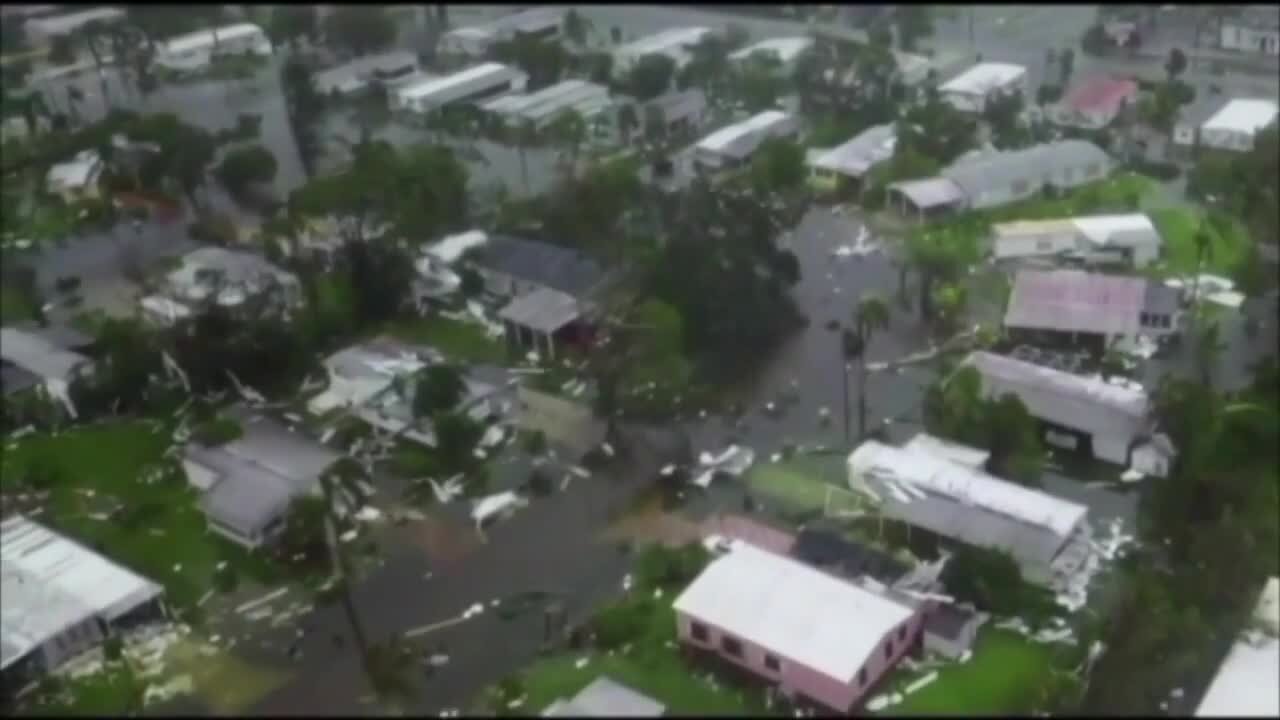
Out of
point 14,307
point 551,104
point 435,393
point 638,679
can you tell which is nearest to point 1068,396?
point 638,679

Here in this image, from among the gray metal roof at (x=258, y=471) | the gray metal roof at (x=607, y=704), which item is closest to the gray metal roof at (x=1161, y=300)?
the gray metal roof at (x=607, y=704)

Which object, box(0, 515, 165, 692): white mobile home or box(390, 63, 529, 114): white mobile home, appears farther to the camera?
box(390, 63, 529, 114): white mobile home

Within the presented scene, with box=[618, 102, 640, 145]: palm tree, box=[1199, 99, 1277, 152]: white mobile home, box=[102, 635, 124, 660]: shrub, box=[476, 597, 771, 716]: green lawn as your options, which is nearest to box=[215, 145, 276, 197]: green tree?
box=[618, 102, 640, 145]: palm tree

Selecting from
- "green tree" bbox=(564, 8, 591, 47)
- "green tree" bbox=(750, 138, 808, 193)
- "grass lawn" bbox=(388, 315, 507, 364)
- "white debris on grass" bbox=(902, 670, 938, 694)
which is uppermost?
"green tree" bbox=(564, 8, 591, 47)

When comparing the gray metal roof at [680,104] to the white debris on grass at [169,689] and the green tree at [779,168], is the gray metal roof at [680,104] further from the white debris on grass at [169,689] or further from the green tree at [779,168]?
the white debris on grass at [169,689]

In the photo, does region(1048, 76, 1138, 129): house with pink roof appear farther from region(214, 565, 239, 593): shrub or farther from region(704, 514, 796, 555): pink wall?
region(214, 565, 239, 593): shrub

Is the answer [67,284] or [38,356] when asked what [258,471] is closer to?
[38,356]
